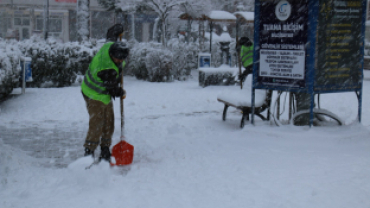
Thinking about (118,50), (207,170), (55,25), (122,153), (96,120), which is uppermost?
(55,25)

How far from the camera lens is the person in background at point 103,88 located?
17.5 ft

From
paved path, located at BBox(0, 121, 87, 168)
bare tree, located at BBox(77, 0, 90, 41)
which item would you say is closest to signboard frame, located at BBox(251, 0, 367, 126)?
paved path, located at BBox(0, 121, 87, 168)

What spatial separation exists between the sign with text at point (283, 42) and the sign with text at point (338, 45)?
0.25 m

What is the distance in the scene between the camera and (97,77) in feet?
17.8

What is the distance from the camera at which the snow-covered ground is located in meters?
4.36

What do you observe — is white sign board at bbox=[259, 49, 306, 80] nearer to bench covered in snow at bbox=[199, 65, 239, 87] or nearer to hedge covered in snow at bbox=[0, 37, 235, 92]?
hedge covered in snow at bbox=[0, 37, 235, 92]

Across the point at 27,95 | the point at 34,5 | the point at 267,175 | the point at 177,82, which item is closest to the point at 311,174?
the point at 267,175

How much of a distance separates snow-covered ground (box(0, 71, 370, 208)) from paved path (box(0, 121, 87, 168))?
107 millimetres

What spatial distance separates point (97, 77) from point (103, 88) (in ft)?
0.51

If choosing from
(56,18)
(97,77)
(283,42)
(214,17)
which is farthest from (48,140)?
(56,18)

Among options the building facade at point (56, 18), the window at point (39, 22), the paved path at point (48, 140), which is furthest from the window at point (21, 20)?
the paved path at point (48, 140)

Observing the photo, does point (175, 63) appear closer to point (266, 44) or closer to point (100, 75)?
point (266, 44)

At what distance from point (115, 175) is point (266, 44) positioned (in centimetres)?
339

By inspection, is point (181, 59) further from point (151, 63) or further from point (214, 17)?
point (214, 17)
